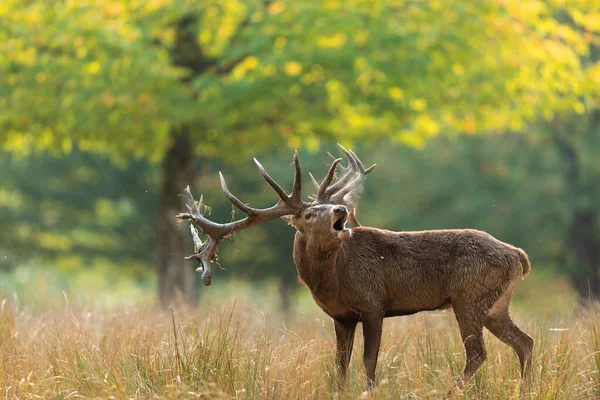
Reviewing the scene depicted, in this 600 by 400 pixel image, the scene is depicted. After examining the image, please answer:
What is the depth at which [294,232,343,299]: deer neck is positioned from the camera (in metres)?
6.59

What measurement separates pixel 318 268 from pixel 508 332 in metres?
1.45

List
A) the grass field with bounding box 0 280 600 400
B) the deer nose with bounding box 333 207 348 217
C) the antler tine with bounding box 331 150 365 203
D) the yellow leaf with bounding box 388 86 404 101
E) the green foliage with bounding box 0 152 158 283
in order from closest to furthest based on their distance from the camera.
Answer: the grass field with bounding box 0 280 600 400, the deer nose with bounding box 333 207 348 217, the antler tine with bounding box 331 150 365 203, the yellow leaf with bounding box 388 86 404 101, the green foliage with bounding box 0 152 158 283

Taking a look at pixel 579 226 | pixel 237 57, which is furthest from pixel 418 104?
pixel 579 226

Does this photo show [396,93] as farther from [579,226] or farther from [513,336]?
[579,226]

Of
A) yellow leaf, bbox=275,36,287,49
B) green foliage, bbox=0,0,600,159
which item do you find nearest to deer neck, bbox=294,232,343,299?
green foliage, bbox=0,0,600,159

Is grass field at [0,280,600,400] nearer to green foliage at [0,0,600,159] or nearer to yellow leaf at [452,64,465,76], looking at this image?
green foliage at [0,0,600,159]

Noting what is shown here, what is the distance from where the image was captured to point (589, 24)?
1333 cm

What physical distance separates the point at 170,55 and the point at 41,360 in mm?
7807

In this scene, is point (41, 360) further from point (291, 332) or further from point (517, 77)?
point (517, 77)

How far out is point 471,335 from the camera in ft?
21.2

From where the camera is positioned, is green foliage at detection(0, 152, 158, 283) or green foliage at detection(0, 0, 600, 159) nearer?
green foliage at detection(0, 0, 600, 159)

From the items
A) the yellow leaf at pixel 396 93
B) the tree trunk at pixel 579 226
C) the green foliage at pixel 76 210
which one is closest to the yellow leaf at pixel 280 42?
Answer: the yellow leaf at pixel 396 93

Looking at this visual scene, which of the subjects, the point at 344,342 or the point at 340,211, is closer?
the point at 340,211

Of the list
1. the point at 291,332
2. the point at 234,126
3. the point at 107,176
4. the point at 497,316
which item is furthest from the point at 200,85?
the point at 107,176
